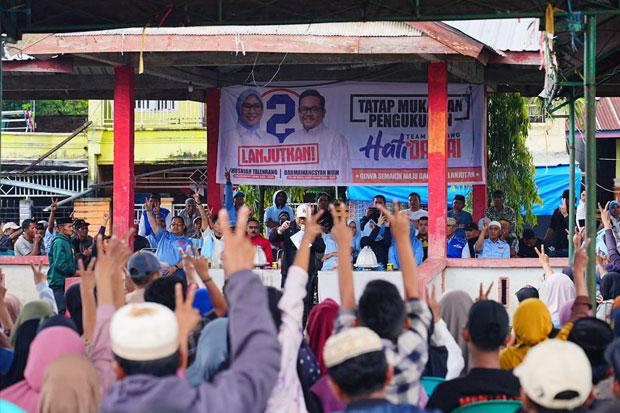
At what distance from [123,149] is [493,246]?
5.44 meters

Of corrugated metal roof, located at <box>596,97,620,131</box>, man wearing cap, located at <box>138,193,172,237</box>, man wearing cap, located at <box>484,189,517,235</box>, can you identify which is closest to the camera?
man wearing cap, located at <box>138,193,172,237</box>

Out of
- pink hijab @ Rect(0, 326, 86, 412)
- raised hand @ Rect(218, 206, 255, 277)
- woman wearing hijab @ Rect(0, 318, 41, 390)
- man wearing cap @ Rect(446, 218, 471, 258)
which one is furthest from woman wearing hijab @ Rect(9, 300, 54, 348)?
man wearing cap @ Rect(446, 218, 471, 258)

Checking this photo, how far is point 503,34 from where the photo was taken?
42.0 feet

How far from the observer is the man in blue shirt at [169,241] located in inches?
499

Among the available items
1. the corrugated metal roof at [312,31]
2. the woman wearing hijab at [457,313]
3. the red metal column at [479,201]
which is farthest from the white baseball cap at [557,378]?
the red metal column at [479,201]

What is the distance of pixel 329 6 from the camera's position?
8.64 metres

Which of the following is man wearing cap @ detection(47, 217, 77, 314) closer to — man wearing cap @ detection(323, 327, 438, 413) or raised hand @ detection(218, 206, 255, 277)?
raised hand @ detection(218, 206, 255, 277)

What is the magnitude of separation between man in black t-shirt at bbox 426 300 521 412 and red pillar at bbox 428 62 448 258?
794 cm

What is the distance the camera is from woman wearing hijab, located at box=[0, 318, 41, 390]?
5.06m

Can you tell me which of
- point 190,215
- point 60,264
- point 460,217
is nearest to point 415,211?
point 460,217

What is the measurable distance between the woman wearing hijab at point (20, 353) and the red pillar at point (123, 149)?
8026 mm

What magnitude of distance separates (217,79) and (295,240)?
4.46 m

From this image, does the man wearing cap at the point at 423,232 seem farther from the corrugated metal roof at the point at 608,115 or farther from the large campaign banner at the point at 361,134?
the corrugated metal roof at the point at 608,115

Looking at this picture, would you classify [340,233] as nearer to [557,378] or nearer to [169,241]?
[557,378]
